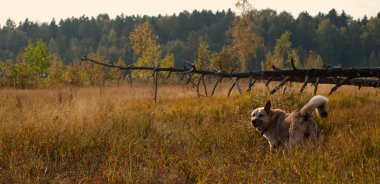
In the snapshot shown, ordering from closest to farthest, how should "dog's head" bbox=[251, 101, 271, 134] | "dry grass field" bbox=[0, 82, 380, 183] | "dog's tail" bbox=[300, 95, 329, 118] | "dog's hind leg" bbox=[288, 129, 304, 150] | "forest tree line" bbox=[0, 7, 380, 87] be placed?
"dry grass field" bbox=[0, 82, 380, 183] < "dog's tail" bbox=[300, 95, 329, 118] < "dog's hind leg" bbox=[288, 129, 304, 150] < "dog's head" bbox=[251, 101, 271, 134] < "forest tree line" bbox=[0, 7, 380, 87]

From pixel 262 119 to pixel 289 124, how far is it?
488mm

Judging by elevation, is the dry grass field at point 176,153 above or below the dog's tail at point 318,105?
below

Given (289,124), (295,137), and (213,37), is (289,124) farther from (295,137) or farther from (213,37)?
(213,37)

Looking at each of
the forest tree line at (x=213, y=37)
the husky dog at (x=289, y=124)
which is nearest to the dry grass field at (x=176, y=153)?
→ the husky dog at (x=289, y=124)

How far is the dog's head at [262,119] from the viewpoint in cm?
623

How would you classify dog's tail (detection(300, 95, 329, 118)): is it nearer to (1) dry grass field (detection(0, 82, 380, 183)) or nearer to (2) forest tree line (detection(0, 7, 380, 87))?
(1) dry grass field (detection(0, 82, 380, 183))

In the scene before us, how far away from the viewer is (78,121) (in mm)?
6949

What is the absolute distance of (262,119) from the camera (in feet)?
20.5

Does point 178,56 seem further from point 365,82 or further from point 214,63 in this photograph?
point 365,82

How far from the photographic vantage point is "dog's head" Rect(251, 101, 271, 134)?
245 inches

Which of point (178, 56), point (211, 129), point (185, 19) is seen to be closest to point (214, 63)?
point (211, 129)

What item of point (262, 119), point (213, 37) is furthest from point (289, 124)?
point (213, 37)

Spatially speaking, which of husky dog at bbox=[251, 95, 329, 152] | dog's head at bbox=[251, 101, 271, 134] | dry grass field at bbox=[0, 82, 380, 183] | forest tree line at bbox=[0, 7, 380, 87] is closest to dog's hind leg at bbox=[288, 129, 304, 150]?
husky dog at bbox=[251, 95, 329, 152]

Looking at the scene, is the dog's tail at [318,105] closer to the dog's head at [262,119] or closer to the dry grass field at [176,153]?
the dry grass field at [176,153]
